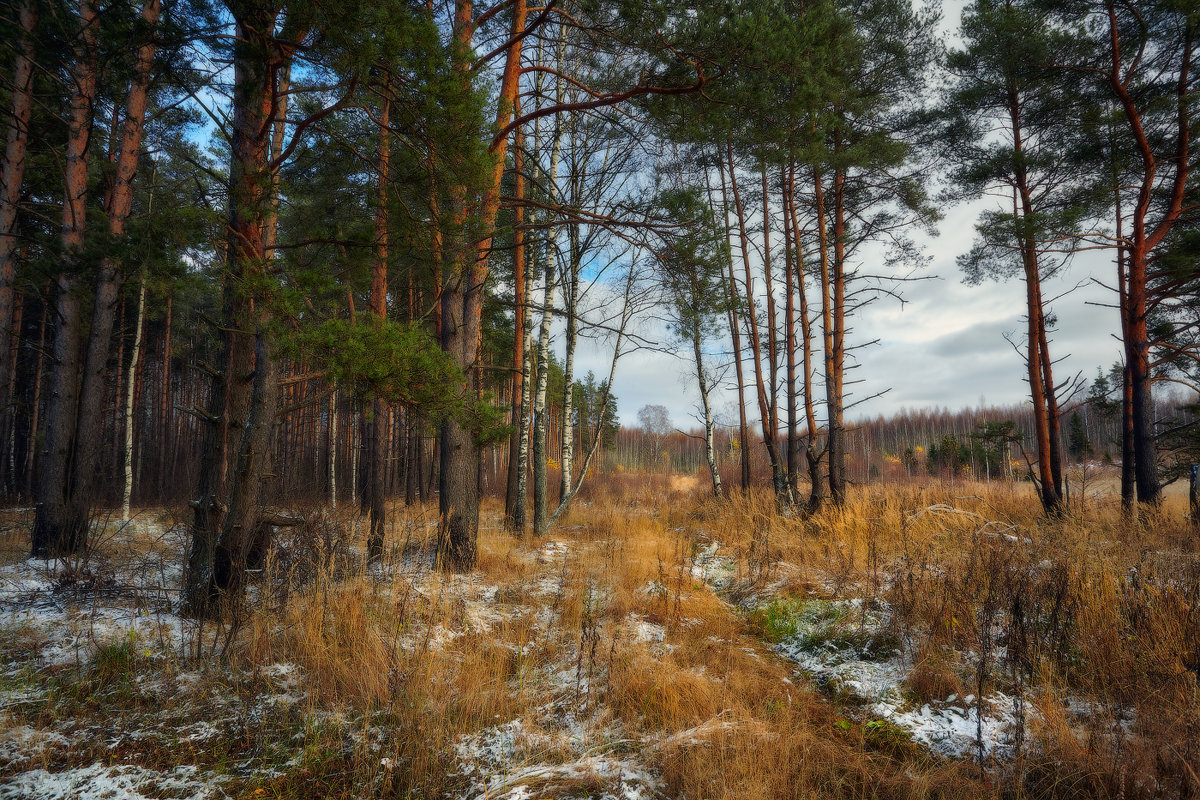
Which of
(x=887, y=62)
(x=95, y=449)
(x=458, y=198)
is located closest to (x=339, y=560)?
(x=458, y=198)

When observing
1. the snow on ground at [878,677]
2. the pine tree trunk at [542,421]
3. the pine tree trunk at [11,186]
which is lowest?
the snow on ground at [878,677]

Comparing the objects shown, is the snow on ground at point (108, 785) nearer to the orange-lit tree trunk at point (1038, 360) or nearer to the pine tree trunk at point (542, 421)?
the pine tree trunk at point (542, 421)

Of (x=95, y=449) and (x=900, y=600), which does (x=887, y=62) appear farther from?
(x=95, y=449)

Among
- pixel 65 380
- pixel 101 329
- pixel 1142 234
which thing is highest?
pixel 1142 234

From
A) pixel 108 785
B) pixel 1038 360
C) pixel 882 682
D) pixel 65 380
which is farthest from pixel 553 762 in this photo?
pixel 1038 360

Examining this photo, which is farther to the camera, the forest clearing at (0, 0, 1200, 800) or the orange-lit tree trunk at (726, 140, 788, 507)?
the orange-lit tree trunk at (726, 140, 788, 507)

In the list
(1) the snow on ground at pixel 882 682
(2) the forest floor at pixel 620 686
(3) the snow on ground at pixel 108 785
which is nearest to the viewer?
(3) the snow on ground at pixel 108 785

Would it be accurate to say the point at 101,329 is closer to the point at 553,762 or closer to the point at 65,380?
the point at 65,380

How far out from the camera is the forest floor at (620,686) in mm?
2277

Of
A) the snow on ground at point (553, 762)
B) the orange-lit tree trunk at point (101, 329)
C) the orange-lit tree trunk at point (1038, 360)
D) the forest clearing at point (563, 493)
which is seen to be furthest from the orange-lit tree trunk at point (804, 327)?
the orange-lit tree trunk at point (101, 329)

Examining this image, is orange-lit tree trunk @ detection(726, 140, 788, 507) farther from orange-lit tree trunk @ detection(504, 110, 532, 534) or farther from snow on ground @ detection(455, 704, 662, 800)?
snow on ground @ detection(455, 704, 662, 800)

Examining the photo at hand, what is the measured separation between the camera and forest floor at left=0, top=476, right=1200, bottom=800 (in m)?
2.28

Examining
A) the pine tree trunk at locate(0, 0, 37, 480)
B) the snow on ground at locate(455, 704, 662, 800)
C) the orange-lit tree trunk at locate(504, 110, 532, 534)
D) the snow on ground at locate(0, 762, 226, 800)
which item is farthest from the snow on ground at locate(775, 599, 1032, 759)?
the pine tree trunk at locate(0, 0, 37, 480)

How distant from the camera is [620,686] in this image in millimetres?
3062
